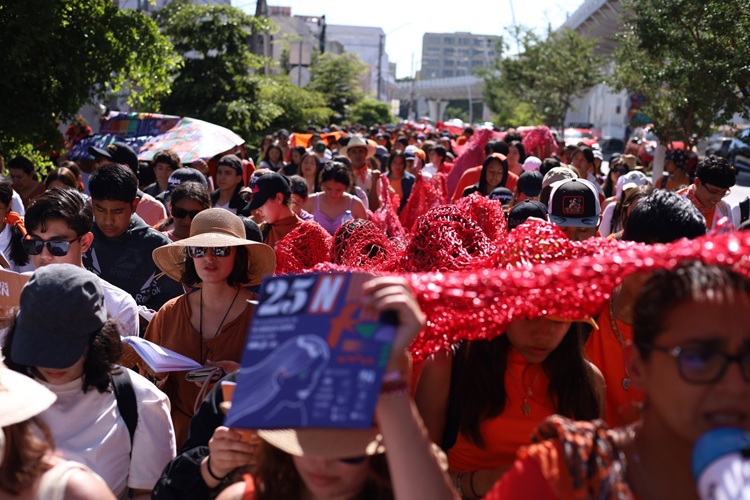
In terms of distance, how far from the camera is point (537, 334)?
2.95 metres

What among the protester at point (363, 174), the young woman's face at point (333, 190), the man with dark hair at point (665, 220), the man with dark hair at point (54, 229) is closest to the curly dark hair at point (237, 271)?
the man with dark hair at point (54, 229)

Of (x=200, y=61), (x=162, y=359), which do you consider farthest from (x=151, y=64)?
(x=200, y=61)

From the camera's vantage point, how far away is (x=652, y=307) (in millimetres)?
1915

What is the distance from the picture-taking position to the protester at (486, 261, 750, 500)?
1.78m

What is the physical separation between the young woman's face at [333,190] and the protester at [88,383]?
5113mm

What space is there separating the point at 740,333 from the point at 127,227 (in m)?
4.42

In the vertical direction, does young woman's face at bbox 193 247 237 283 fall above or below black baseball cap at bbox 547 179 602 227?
below

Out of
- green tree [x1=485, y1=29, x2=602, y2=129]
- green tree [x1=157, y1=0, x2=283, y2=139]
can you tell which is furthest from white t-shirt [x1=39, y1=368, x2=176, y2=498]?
green tree [x1=485, y1=29, x2=602, y2=129]

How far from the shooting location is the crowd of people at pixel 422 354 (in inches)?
73.7

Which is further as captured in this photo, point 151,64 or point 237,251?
point 151,64

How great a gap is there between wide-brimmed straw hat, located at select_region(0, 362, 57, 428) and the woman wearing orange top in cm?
110

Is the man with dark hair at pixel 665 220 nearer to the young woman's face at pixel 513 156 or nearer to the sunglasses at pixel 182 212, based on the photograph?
the sunglasses at pixel 182 212

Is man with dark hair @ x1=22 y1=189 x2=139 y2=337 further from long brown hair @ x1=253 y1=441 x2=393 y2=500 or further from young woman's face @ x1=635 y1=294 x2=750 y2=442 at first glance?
young woman's face @ x1=635 y1=294 x2=750 y2=442

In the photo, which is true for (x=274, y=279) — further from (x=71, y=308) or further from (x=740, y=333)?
(x=71, y=308)
